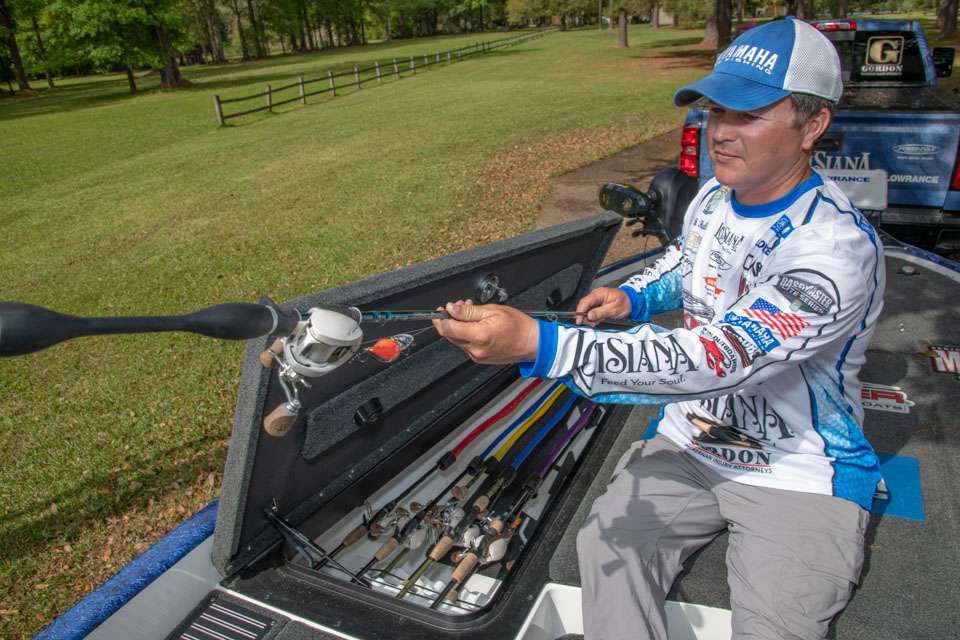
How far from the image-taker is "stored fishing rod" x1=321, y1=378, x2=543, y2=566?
96.1 inches

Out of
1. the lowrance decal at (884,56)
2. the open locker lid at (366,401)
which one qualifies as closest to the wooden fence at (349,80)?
the lowrance decal at (884,56)

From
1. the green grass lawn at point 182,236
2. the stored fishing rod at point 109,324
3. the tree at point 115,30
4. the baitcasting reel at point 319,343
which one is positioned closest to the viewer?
the stored fishing rod at point 109,324

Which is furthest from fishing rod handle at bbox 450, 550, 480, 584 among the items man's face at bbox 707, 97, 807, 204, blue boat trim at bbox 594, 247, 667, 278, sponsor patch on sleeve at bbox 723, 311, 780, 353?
blue boat trim at bbox 594, 247, 667, 278

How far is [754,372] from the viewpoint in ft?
5.25

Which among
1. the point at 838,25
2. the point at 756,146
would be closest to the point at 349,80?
the point at 838,25

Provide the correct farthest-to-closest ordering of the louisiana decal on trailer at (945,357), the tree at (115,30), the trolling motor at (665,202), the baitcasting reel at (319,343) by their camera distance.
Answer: the tree at (115,30), the trolling motor at (665,202), the louisiana decal on trailer at (945,357), the baitcasting reel at (319,343)

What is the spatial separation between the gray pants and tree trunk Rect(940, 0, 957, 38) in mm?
36644

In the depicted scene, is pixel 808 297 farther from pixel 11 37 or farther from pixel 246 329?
pixel 11 37

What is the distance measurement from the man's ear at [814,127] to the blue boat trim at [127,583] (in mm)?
2075

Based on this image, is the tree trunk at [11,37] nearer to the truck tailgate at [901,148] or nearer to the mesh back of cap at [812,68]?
the truck tailgate at [901,148]

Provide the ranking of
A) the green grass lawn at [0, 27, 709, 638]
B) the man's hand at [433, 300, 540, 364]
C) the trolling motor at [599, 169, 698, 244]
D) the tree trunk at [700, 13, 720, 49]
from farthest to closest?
the tree trunk at [700, 13, 720, 49], the green grass lawn at [0, 27, 709, 638], the trolling motor at [599, 169, 698, 244], the man's hand at [433, 300, 540, 364]

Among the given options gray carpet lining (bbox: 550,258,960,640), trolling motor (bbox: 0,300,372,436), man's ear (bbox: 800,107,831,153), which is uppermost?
man's ear (bbox: 800,107,831,153)

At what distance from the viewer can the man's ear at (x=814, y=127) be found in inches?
68.9

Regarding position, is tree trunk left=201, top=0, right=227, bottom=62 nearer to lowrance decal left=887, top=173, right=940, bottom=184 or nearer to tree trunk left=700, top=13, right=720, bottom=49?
tree trunk left=700, top=13, right=720, bottom=49
